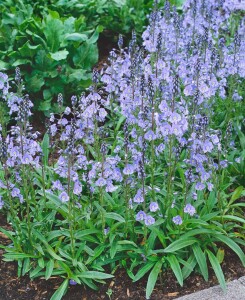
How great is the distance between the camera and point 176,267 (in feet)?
14.2

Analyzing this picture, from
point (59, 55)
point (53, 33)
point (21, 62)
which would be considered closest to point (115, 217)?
point (59, 55)

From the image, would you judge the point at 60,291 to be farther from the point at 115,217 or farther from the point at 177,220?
the point at 177,220

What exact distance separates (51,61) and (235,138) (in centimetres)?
225

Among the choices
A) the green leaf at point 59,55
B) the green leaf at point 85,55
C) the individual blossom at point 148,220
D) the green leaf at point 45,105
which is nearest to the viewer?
the individual blossom at point 148,220

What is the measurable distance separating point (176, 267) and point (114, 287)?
52 cm

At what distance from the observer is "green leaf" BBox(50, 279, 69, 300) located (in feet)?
13.9

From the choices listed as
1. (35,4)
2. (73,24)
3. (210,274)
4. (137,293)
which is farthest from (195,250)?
(35,4)

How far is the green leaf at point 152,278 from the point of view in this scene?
4.23 meters

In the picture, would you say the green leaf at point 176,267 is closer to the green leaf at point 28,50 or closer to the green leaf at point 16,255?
the green leaf at point 16,255

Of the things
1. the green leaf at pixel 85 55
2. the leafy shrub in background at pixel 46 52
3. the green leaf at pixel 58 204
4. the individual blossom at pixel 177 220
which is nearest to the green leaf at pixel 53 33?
the leafy shrub in background at pixel 46 52

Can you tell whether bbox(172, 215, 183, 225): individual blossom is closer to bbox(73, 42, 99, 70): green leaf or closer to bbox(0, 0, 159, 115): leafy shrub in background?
bbox(0, 0, 159, 115): leafy shrub in background

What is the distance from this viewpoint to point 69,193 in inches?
166

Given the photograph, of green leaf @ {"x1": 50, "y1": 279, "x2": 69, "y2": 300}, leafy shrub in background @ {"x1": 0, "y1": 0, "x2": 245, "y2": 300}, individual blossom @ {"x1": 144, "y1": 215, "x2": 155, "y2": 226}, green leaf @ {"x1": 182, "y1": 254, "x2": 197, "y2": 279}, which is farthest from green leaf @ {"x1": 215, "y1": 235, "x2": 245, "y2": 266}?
green leaf @ {"x1": 50, "y1": 279, "x2": 69, "y2": 300}

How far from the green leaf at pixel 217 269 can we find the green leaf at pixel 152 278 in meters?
0.40
